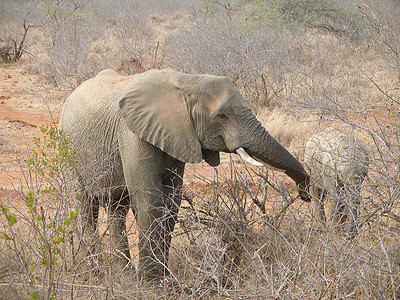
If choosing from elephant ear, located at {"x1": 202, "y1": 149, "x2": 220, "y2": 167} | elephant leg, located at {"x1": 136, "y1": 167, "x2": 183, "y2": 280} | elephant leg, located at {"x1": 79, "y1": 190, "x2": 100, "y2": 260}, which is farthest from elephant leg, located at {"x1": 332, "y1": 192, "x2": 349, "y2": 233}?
elephant leg, located at {"x1": 79, "y1": 190, "x2": 100, "y2": 260}

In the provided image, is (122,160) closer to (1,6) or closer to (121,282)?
(121,282)

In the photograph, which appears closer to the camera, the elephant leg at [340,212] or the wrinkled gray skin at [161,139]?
the elephant leg at [340,212]

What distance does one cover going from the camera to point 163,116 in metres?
3.95

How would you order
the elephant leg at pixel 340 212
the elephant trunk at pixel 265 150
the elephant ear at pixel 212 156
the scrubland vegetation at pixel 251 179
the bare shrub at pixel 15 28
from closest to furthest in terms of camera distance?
the scrubland vegetation at pixel 251 179, the elephant leg at pixel 340 212, the elephant trunk at pixel 265 150, the elephant ear at pixel 212 156, the bare shrub at pixel 15 28

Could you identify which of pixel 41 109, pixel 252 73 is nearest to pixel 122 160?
pixel 252 73

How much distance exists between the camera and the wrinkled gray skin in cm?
391

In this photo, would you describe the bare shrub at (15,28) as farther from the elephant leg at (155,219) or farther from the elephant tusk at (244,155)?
the elephant tusk at (244,155)

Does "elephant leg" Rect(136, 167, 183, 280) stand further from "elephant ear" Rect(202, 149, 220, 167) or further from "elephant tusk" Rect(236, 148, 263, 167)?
"elephant tusk" Rect(236, 148, 263, 167)

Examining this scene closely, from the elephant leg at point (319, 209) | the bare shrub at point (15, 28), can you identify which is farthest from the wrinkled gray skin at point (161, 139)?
the bare shrub at point (15, 28)

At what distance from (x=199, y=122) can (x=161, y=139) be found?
31 cm

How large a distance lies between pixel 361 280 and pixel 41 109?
9.64 meters

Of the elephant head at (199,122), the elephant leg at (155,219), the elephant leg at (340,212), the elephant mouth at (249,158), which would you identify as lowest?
the elephant leg at (155,219)

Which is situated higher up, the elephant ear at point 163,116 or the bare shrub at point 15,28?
the elephant ear at point 163,116

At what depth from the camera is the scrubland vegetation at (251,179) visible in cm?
307
